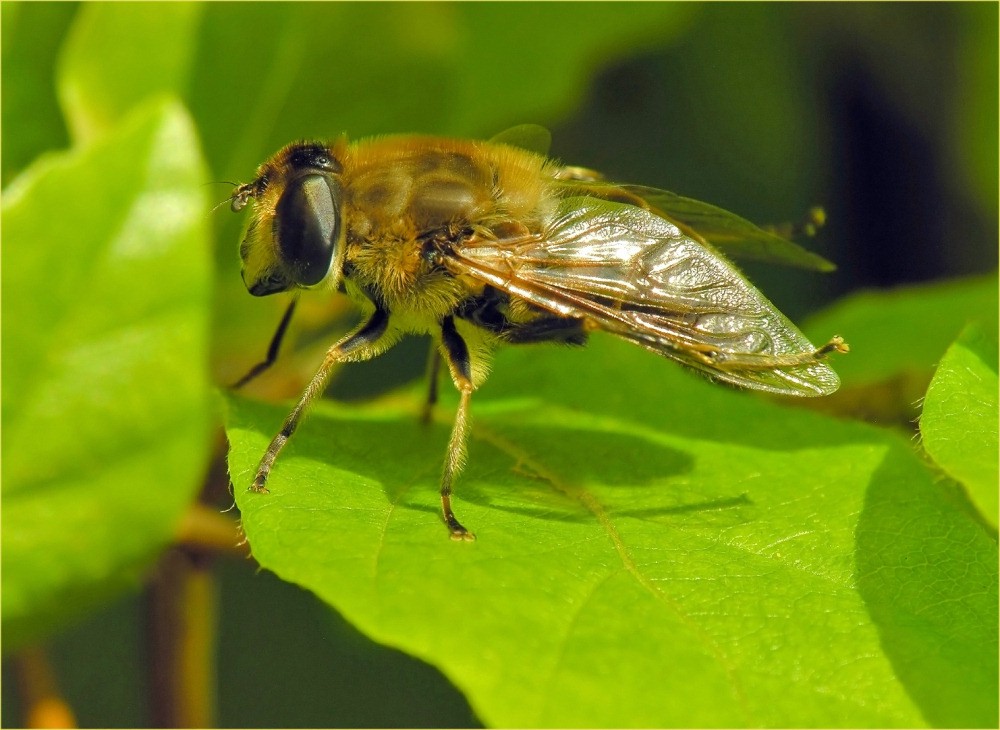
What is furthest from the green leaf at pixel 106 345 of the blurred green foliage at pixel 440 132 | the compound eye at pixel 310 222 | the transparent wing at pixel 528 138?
the transparent wing at pixel 528 138

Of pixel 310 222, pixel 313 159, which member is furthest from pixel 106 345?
pixel 313 159

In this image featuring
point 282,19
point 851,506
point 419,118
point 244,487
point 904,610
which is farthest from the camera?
point 419,118

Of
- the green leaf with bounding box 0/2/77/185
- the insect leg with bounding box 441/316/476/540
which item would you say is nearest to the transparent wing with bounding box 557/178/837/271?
the insect leg with bounding box 441/316/476/540

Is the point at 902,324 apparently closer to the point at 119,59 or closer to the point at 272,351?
the point at 272,351

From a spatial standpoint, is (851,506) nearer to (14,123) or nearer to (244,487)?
(244,487)

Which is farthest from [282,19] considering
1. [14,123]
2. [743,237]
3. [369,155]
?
[743,237]

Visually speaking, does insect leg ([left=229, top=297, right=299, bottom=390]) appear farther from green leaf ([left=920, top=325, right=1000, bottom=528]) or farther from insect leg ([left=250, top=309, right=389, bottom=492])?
green leaf ([left=920, top=325, right=1000, bottom=528])
